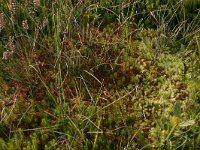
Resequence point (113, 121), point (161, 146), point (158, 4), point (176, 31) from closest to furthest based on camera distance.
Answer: point (161, 146) < point (113, 121) < point (176, 31) < point (158, 4)

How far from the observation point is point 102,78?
3.24m

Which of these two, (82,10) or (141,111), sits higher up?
(82,10)

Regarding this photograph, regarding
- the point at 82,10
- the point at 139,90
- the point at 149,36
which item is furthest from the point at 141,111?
the point at 82,10

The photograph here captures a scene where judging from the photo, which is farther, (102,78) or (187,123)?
(102,78)

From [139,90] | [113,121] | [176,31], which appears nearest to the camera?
[113,121]

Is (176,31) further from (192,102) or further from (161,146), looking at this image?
(161,146)

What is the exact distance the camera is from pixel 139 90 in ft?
10.2

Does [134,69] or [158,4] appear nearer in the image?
[134,69]

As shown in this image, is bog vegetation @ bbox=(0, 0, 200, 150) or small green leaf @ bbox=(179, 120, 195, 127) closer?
small green leaf @ bbox=(179, 120, 195, 127)

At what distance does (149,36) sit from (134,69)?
1.49ft

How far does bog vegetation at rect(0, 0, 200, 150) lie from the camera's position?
2.80 metres

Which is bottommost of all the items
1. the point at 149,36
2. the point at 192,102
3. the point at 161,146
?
the point at 161,146

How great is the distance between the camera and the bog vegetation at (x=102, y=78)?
9.18 ft

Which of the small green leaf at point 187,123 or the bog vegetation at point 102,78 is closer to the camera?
the small green leaf at point 187,123
